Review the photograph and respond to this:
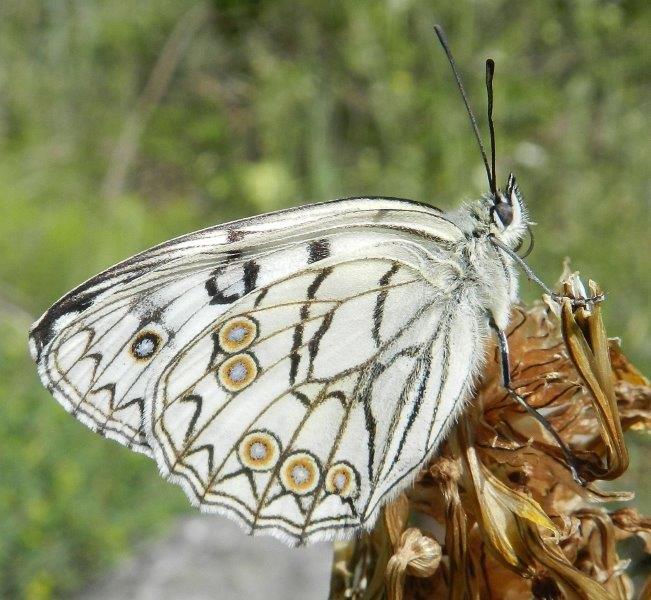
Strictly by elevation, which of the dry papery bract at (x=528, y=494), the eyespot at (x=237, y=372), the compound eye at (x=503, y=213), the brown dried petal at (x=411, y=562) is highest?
the compound eye at (x=503, y=213)

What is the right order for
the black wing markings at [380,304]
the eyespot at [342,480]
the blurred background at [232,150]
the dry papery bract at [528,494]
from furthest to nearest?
the blurred background at [232,150], the black wing markings at [380,304], the eyespot at [342,480], the dry papery bract at [528,494]

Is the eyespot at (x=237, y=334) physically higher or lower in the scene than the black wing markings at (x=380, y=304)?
lower

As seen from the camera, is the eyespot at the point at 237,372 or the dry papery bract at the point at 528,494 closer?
the dry papery bract at the point at 528,494

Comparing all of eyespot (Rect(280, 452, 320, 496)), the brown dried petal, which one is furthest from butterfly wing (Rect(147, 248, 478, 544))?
the brown dried petal

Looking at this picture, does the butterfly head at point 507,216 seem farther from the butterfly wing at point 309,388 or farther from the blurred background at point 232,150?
the blurred background at point 232,150

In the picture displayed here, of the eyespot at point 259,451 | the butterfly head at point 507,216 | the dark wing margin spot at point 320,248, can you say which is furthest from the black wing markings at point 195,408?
the butterfly head at point 507,216

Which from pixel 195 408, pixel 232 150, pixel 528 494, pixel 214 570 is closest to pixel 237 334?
pixel 195 408
